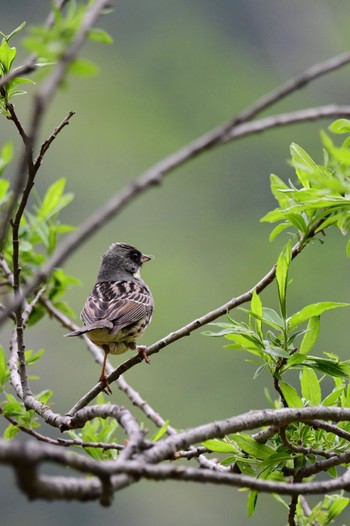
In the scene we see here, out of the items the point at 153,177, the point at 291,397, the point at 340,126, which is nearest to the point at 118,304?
the point at 291,397

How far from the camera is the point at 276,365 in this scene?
3.56m

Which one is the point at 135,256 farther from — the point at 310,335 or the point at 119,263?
the point at 310,335

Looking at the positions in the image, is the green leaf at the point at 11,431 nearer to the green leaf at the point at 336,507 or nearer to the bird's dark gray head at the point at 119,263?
the green leaf at the point at 336,507

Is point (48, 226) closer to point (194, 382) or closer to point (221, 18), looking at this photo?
point (194, 382)

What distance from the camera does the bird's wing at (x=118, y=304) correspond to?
590 cm

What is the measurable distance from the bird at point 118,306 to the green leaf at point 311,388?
5.06 feet

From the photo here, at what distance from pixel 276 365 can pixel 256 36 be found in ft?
157

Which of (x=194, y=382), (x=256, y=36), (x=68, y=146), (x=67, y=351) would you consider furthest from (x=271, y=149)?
(x=67, y=351)

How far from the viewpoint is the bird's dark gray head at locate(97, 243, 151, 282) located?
7137 mm

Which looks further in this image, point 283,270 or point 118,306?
point 118,306

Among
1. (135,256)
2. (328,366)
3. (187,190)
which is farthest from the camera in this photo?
(187,190)

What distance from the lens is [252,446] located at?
3.59 m

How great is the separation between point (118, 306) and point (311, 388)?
2549 mm

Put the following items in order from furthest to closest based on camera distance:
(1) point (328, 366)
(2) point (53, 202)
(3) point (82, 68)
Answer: (2) point (53, 202) < (1) point (328, 366) < (3) point (82, 68)
